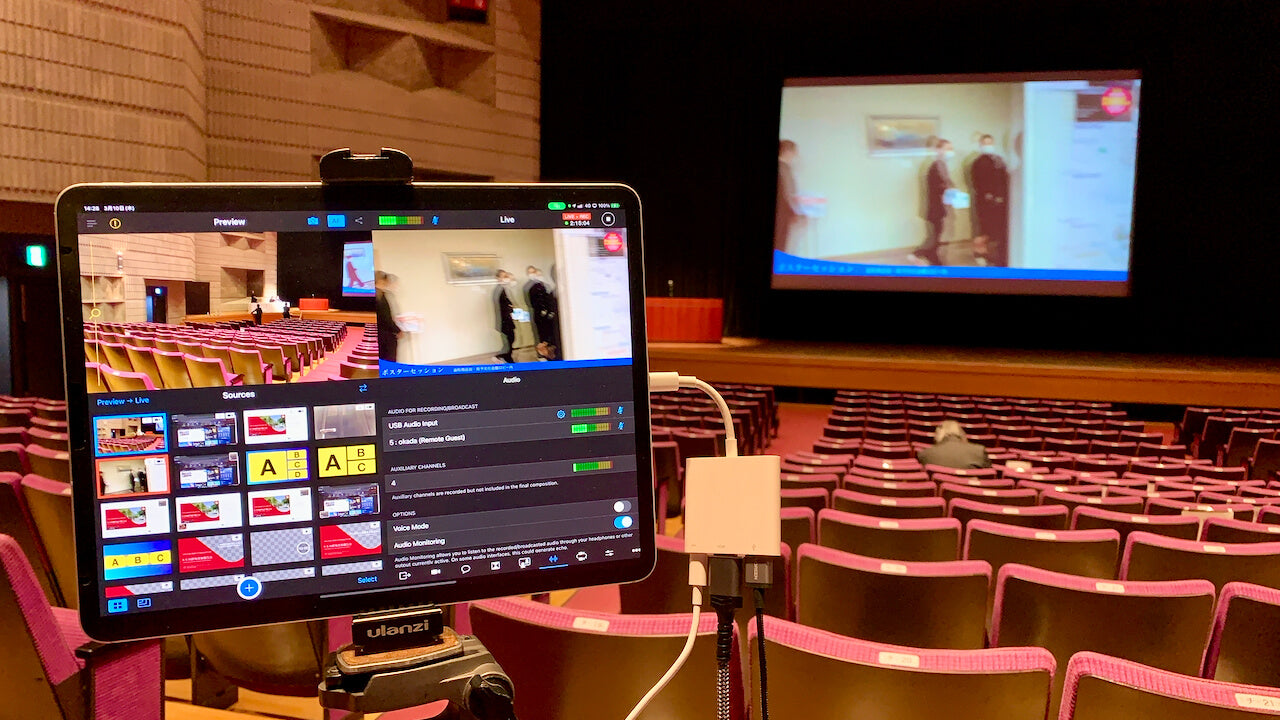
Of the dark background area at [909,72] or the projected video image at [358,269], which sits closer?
the projected video image at [358,269]

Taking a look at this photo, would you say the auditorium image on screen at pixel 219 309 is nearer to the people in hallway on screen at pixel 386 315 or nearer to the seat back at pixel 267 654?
the people in hallway on screen at pixel 386 315

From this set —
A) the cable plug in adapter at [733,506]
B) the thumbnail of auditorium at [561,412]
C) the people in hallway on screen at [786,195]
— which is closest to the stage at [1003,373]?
the thumbnail of auditorium at [561,412]

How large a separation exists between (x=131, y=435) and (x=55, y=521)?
223cm

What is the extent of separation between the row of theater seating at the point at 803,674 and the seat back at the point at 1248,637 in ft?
3.62

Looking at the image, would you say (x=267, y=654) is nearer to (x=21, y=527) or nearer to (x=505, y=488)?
(x=21, y=527)

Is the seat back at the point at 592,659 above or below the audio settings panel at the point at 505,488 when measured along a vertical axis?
below

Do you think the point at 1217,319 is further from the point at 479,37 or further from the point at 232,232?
the point at 232,232

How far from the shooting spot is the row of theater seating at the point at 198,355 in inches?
37.0

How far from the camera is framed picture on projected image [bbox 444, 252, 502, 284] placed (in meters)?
1.02

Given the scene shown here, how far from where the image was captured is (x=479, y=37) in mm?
11750

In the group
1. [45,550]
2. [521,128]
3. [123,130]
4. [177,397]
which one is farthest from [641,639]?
[521,128]

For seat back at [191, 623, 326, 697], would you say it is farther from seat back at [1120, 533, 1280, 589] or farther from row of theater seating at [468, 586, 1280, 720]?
seat back at [1120, 533, 1280, 589]

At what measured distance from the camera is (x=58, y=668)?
1.49m

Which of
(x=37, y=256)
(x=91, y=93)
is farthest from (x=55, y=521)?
(x=37, y=256)
